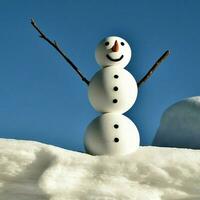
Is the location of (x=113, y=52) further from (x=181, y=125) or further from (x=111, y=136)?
(x=181, y=125)

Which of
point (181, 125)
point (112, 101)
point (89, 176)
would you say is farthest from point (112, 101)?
point (181, 125)

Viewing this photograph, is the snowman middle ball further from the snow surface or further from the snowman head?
the snow surface

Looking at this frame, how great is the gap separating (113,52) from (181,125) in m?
0.43

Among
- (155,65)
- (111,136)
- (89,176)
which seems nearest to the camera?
(89,176)

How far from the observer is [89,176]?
873 millimetres

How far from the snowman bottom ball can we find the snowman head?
14 cm

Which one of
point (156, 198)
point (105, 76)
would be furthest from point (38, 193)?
point (105, 76)

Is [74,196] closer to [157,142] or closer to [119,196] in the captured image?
[119,196]

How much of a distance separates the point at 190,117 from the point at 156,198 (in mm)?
575

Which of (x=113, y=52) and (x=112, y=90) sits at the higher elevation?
(x=113, y=52)

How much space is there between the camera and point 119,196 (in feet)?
2.71

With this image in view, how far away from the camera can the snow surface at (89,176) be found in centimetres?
83

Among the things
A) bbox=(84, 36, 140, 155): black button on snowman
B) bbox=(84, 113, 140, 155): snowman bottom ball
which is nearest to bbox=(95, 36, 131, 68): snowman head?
bbox=(84, 36, 140, 155): black button on snowman

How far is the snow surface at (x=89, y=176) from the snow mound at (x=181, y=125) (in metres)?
0.42
